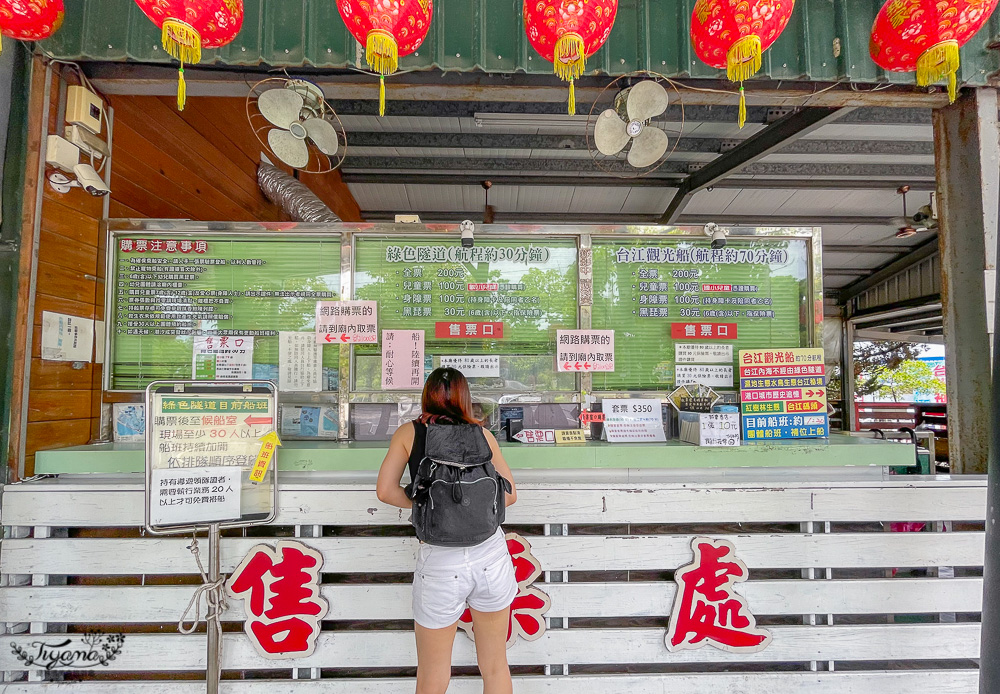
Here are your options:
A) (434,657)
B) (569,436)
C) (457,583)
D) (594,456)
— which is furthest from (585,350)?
(434,657)

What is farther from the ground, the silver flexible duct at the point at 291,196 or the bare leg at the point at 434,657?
the silver flexible duct at the point at 291,196

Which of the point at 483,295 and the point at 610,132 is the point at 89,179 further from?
the point at 610,132

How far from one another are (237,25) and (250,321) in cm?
158

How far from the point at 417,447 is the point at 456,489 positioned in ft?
0.84

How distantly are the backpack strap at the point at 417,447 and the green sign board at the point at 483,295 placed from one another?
97 cm

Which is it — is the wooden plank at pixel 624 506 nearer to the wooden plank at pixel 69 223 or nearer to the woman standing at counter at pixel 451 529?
the woman standing at counter at pixel 451 529

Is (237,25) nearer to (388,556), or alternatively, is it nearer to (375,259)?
(375,259)

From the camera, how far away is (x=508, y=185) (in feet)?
22.0

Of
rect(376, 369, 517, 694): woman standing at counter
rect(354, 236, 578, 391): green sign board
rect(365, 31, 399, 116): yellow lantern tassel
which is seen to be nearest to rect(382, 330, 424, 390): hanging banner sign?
rect(354, 236, 578, 391): green sign board

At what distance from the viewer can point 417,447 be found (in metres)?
2.16

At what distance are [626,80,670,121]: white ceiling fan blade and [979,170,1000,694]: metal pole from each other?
1709mm

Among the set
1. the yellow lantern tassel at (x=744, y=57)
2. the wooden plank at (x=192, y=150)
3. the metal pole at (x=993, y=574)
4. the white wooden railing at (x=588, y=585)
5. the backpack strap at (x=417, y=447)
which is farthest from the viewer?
the wooden plank at (x=192, y=150)

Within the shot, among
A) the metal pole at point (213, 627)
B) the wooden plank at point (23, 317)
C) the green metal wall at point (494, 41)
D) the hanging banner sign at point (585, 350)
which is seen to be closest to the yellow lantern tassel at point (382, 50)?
the green metal wall at point (494, 41)

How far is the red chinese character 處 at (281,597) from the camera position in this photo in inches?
98.7
